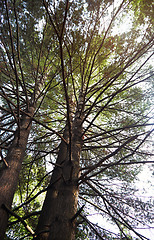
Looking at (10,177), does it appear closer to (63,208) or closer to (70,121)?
(63,208)

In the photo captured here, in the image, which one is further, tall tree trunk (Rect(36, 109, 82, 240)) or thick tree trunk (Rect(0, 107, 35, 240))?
thick tree trunk (Rect(0, 107, 35, 240))

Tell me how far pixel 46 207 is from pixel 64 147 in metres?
1.15

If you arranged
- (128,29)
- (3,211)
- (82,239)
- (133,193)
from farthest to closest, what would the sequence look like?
(128,29) → (133,193) → (82,239) → (3,211)

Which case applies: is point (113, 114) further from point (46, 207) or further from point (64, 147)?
point (46, 207)

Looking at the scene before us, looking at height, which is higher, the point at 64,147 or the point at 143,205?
the point at 64,147

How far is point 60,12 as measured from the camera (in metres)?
2.98

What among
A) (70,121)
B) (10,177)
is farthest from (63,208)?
(70,121)

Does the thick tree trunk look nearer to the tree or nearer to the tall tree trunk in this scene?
the tree

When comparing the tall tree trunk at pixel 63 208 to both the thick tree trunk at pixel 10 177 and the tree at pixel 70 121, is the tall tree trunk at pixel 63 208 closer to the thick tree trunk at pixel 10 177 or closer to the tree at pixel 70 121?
the tree at pixel 70 121

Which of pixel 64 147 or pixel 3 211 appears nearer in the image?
pixel 3 211

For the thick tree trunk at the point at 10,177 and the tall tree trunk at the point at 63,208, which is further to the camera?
the thick tree trunk at the point at 10,177

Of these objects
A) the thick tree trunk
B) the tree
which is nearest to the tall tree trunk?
the tree

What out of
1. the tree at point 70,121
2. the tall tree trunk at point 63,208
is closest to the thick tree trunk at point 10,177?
the tree at point 70,121

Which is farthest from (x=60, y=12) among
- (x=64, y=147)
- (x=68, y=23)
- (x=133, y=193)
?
(x=133, y=193)
